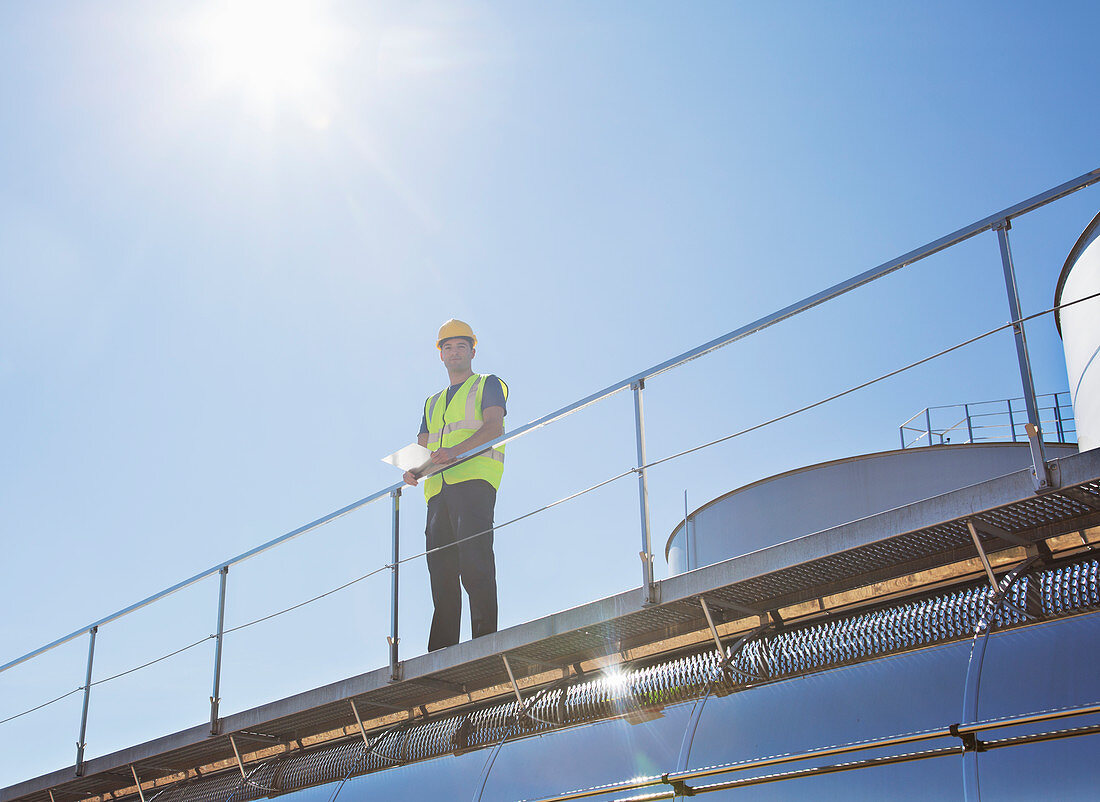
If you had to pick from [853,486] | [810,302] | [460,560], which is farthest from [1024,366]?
[853,486]

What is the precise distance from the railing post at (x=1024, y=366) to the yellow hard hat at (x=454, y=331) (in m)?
4.54

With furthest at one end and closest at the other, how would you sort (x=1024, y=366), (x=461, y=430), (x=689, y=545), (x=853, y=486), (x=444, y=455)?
(x=689, y=545) → (x=853, y=486) → (x=461, y=430) → (x=444, y=455) → (x=1024, y=366)

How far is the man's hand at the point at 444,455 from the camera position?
7285 mm

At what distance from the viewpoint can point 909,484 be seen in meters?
10.8

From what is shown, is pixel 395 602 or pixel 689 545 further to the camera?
pixel 689 545

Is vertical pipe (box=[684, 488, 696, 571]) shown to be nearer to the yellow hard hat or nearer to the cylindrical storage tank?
the yellow hard hat

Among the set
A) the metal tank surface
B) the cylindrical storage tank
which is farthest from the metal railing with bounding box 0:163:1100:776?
the metal tank surface

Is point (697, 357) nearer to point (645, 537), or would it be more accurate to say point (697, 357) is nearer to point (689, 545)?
point (645, 537)

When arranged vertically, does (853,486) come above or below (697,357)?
above

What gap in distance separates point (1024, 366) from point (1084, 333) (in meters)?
2.30

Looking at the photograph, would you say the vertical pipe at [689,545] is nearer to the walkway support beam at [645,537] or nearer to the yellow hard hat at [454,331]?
the yellow hard hat at [454,331]

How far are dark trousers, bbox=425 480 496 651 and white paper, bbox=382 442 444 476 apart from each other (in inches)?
7.9

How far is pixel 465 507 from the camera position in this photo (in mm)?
7152

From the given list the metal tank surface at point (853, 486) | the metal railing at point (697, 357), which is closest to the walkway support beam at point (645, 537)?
the metal railing at point (697, 357)
